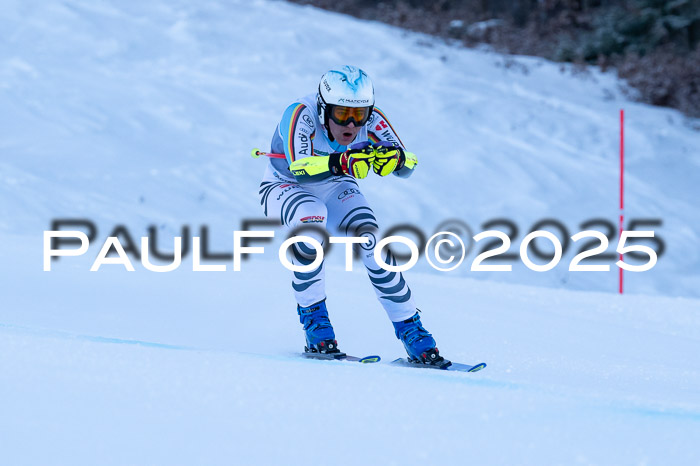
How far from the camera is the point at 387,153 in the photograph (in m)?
3.92

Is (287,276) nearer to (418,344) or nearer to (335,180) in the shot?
(335,180)

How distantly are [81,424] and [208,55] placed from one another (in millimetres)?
12640

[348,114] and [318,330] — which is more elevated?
[348,114]

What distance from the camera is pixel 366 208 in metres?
4.29

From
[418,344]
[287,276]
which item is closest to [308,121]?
[418,344]

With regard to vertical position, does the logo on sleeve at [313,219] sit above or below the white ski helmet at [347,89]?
below

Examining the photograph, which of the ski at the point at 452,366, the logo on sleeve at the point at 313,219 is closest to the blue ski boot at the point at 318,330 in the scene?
the ski at the point at 452,366

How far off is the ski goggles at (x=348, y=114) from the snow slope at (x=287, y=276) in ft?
3.93

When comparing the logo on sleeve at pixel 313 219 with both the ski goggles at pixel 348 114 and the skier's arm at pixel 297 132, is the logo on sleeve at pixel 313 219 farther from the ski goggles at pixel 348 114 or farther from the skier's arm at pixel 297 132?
the ski goggles at pixel 348 114

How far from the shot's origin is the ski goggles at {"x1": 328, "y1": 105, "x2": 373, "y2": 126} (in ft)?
13.4

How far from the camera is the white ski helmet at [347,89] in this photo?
4.02m

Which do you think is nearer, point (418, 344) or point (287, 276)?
point (418, 344)

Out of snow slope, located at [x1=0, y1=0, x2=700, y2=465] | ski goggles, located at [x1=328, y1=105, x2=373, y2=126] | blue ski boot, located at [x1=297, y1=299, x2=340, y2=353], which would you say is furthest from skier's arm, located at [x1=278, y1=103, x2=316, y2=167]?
snow slope, located at [x1=0, y1=0, x2=700, y2=465]

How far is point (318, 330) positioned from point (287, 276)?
2.25 metres
